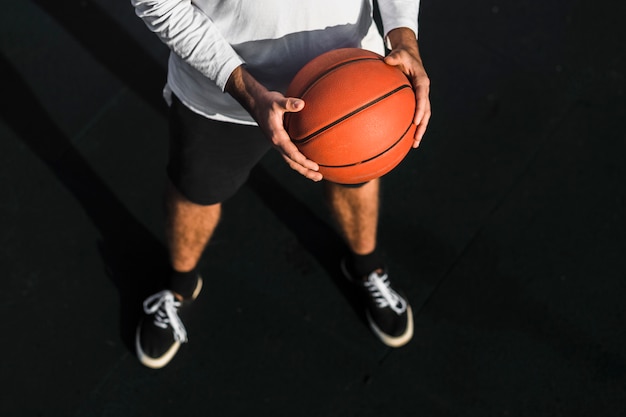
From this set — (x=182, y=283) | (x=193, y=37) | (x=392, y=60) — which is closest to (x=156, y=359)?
(x=182, y=283)

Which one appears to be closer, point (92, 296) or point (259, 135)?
point (259, 135)

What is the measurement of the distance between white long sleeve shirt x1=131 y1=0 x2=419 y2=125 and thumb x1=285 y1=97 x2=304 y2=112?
0.82ft

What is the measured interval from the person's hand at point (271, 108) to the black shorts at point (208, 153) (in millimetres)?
314

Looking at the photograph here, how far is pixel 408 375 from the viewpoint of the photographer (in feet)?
10.0

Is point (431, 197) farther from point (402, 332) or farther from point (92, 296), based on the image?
point (92, 296)

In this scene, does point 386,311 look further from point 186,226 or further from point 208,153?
point 208,153

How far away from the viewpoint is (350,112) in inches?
80.1

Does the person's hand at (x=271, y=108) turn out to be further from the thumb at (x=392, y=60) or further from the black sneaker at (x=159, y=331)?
the black sneaker at (x=159, y=331)

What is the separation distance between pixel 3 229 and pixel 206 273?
1.06 metres

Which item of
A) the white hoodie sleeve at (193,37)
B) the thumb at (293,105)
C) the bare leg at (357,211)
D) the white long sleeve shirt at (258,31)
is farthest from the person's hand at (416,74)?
the bare leg at (357,211)

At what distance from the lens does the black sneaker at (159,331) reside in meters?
3.05

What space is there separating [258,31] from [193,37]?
203mm

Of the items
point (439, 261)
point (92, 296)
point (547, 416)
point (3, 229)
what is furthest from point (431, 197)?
point (3, 229)

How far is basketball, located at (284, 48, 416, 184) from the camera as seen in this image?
2.04 m
